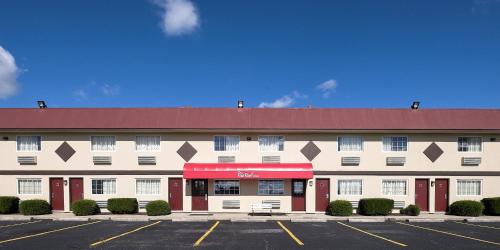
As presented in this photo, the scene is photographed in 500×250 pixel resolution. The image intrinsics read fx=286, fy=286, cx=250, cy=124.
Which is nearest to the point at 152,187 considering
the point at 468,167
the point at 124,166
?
the point at 124,166

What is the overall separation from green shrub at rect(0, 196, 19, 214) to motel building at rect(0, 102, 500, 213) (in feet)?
2.04

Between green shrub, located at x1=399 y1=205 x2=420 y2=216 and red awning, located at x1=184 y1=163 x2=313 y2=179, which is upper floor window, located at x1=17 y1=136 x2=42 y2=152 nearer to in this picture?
red awning, located at x1=184 y1=163 x2=313 y2=179

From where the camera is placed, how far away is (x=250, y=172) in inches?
723

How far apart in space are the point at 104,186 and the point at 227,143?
880cm

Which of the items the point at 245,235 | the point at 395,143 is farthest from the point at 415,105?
the point at 245,235

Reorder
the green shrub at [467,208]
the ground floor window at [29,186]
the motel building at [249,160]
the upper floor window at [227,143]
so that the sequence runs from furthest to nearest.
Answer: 1. the upper floor window at [227,143]
2. the ground floor window at [29,186]
3. the motel building at [249,160]
4. the green shrub at [467,208]

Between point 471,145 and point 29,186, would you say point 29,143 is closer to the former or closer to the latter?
point 29,186

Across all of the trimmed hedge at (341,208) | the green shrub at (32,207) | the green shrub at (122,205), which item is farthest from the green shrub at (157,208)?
the trimmed hedge at (341,208)

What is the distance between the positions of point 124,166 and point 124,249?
9.76m

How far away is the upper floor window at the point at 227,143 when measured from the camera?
19531mm

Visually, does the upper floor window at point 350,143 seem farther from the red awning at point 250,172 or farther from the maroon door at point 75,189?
the maroon door at point 75,189

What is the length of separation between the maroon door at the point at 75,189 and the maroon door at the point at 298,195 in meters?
14.4

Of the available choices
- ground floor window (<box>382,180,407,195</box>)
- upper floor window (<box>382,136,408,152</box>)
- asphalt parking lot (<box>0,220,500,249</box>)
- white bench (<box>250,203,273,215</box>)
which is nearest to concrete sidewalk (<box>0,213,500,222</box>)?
white bench (<box>250,203,273,215</box>)

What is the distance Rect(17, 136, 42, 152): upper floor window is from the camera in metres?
19.5
